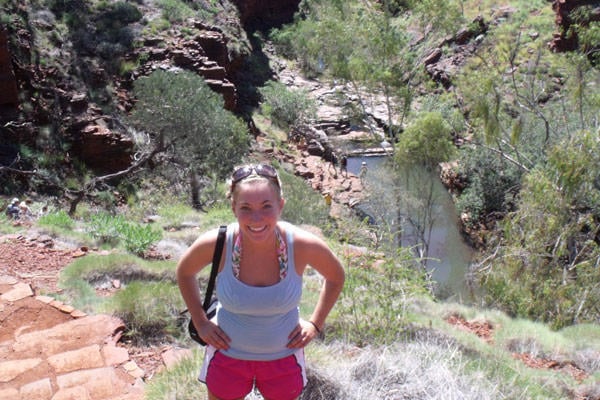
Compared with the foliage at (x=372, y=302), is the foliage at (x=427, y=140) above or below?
below

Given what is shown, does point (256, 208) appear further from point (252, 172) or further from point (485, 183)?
point (485, 183)

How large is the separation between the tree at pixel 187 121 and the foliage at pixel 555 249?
805 cm

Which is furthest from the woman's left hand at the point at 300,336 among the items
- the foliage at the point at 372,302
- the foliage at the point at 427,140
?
the foliage at the point at 427,140

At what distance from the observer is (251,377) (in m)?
2.12

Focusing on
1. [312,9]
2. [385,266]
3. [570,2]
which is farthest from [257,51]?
[385,266]

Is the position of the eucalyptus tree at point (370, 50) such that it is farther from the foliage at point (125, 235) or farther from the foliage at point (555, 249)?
the foliage at point (125, 235)

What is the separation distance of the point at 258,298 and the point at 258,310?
48 mm

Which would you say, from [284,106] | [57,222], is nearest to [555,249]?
[57,222]

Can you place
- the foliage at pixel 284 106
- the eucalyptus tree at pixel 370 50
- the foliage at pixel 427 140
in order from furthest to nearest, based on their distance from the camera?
the foliage at pixel 284 106, the eucalyptus tree at pixel 370 50, the foliage at pixel 427 140

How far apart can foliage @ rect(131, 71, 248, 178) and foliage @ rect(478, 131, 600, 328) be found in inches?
317

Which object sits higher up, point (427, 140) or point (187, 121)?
point (187, 121)

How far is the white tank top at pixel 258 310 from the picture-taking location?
6.62 ft

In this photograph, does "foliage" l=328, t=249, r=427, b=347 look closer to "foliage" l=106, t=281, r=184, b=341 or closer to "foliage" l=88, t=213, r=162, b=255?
"foliage" l=106, t=281, r=184, b=341

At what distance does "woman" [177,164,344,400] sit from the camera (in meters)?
2.02
